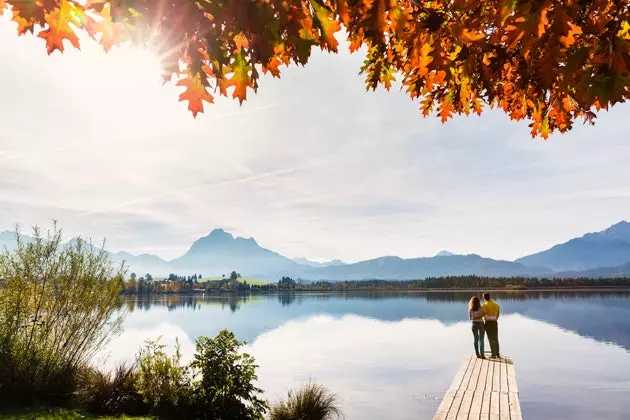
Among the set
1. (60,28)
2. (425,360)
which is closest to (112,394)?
(60,28)

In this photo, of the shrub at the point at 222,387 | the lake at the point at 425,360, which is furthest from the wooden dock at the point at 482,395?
the lake at the point at 425,360

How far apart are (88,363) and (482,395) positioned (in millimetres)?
14570

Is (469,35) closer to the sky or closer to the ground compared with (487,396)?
closer to the sky

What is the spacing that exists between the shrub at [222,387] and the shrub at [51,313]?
509cm

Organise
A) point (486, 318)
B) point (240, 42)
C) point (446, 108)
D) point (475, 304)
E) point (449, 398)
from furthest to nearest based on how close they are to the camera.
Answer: point (486, 318) → point (475, 304) → point (449, 398) → point (446, 108) → point (240, 42)

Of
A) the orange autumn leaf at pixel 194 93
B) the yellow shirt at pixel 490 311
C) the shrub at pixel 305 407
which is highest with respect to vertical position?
the orange autumn leaf at pixel 194 93

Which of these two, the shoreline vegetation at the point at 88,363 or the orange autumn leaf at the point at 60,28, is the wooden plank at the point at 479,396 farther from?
the orange autumn leaf at the point at 60,28

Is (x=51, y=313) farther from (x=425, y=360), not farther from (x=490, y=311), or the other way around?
(x=425, y=360)

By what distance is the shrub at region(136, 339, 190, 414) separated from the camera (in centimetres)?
1426

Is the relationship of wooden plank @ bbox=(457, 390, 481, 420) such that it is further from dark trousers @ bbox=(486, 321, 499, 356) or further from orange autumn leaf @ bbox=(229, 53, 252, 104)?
orange autumn leaf @ bbox=(229, 53, 252, 104)

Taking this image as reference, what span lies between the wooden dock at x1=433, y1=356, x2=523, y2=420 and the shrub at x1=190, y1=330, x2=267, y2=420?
19.7ft

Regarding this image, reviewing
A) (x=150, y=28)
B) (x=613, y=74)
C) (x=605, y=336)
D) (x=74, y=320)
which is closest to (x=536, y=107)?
(x=613, y=74)

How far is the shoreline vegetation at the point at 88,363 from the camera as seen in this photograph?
14312mm

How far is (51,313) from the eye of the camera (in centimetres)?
1683
